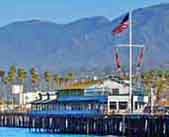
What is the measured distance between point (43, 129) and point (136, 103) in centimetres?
1299

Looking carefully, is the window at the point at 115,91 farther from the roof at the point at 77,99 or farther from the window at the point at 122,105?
the window at the point at 122,105

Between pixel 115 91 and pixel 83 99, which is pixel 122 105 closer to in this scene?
pixel 115 91

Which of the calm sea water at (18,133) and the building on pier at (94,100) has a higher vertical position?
the building on pier at (94,100)

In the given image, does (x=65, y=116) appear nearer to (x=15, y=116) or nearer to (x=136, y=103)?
(x=136, y=103)

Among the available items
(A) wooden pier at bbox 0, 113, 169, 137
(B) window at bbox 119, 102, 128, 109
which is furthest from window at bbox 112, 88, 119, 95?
(A) wooden pier at bbox 0, 113, 169, 137

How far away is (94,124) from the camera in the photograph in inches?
3314

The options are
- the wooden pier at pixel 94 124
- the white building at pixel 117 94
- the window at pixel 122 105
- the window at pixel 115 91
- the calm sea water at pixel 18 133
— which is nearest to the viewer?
the wooden pier at pixel 94 124

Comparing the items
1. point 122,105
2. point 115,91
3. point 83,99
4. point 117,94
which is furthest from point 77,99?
point 122,105

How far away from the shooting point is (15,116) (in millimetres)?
111188

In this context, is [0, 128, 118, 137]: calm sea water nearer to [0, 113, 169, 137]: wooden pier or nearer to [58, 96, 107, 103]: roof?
[0, 113, 169, 137]: wooden pier

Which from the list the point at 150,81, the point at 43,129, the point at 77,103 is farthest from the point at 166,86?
the point at 43,129

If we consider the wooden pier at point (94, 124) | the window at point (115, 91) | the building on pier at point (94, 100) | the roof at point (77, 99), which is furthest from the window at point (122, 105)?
the wooden pier at point (94, 124)

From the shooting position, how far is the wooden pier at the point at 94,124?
69.7m

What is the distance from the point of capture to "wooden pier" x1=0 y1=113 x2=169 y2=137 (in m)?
A: 69.7
